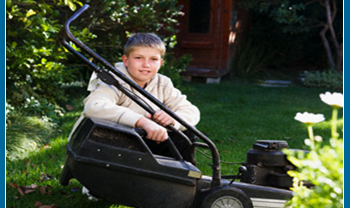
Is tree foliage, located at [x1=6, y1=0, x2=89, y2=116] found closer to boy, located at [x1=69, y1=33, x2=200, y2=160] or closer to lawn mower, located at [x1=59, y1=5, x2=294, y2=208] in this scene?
boy, located at [x1=69, y1=33, x2=200, y2=160]

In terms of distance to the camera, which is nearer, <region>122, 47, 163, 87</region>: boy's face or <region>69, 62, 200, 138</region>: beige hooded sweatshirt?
<region>69, 62, 200, 138</region>: beige hooded sweatshirt

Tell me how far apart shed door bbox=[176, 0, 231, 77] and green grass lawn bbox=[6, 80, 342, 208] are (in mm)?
1168

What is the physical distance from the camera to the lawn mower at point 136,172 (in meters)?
2.57

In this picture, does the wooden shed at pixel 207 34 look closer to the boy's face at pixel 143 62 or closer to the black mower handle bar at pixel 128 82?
the boy's face at pixel 143 62

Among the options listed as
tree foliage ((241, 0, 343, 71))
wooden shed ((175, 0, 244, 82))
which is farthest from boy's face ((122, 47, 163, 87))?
tree foliage ((241, 0, 343, 71))

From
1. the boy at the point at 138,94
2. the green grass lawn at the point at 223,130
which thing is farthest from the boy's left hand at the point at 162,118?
the green grass lawn at the point at 223,130

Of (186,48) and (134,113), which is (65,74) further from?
(186,48)

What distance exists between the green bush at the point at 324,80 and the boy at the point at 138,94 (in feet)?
26.1

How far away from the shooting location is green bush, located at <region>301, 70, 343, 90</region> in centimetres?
1054

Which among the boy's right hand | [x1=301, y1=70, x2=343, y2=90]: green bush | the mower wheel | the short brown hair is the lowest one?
[x1=301, y1=70, x2=343, y2=90]: green bush

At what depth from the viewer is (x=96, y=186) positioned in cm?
260

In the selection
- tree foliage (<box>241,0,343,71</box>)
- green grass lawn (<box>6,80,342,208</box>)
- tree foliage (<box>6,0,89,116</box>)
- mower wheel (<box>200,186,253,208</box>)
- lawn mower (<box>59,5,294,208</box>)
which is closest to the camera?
lawn mower (<box>59,5,294,208</box>)

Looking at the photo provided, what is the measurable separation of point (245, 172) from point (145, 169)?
2.32ft

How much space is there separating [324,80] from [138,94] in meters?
8.17
